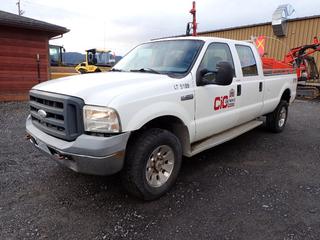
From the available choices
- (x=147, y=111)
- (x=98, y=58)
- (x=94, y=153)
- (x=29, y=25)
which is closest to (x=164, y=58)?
(x=147, y=111)

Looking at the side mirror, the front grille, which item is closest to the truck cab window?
the side mirror

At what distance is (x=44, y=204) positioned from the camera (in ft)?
10.4

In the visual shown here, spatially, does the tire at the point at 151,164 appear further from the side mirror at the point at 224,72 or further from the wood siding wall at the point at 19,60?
the wood siding wall at the point at 19,60

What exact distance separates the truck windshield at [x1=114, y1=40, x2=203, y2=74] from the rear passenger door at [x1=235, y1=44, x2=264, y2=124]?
113 cm

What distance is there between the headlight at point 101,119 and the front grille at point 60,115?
0.26 ft

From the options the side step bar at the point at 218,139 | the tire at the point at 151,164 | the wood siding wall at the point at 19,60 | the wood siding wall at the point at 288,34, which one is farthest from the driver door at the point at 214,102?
the wood siding wall at the point at 288,34

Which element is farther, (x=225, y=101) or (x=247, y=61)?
(x=247, y=61)

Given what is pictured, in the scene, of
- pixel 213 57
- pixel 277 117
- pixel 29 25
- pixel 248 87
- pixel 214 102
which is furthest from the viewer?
pixel 29 25

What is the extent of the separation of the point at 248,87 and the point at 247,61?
513mm

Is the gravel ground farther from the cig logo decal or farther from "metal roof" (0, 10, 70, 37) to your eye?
"metal roof" (0, 10, 70, 37)

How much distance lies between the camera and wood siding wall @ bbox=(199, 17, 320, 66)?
45.7 feet

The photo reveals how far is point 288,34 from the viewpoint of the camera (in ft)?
49.5

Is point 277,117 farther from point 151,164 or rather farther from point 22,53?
point 22,53

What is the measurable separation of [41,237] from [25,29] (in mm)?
10537
